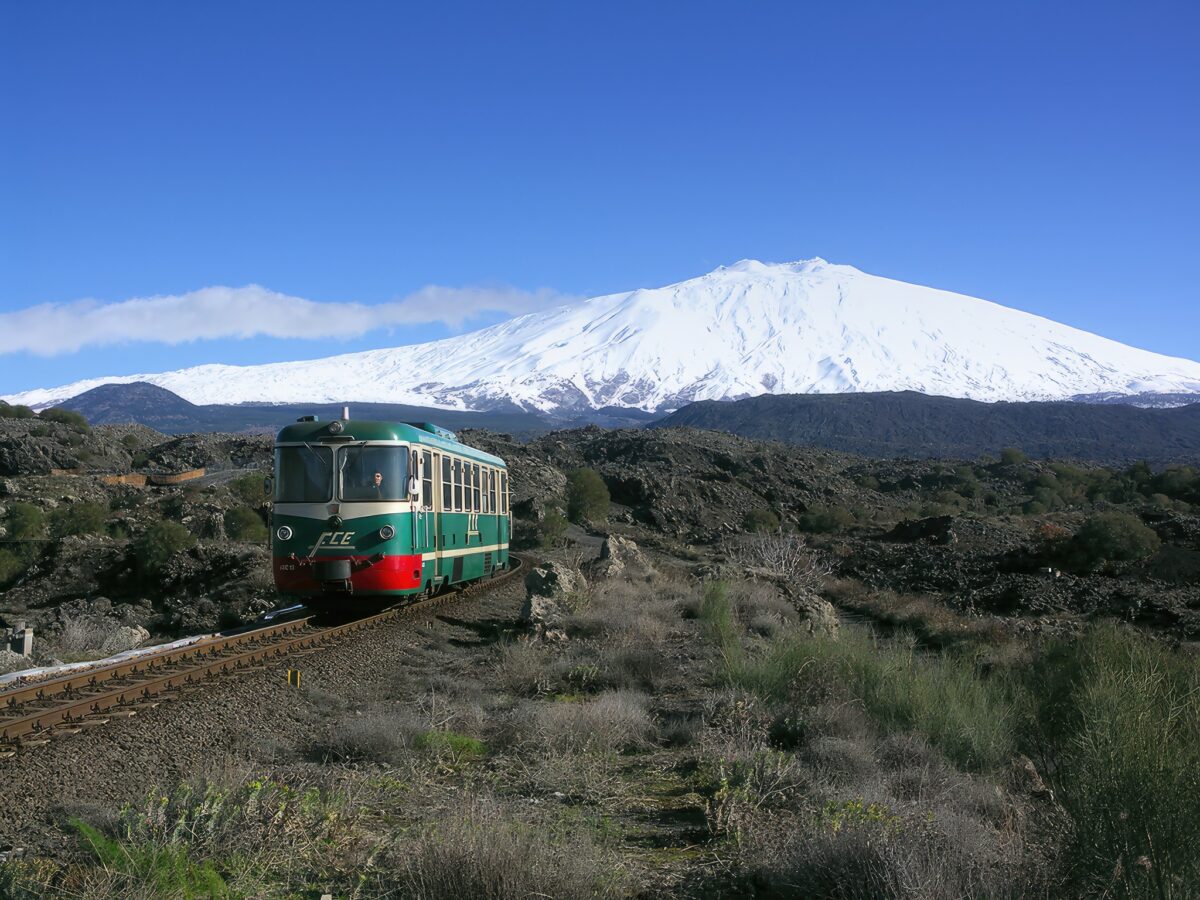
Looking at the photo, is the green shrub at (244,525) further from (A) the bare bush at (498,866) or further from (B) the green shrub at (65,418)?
(B) the green shrub at (65,418)

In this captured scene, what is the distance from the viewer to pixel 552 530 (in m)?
35.5

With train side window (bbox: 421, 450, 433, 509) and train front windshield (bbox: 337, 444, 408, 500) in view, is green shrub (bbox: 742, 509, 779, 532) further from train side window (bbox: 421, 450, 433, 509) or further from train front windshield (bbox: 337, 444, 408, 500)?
train front windshield (bbox: 337, 444, 408, 500)

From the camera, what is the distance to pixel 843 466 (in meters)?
77.0

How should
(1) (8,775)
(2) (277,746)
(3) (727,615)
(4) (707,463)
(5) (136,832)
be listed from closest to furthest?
(5) (136,832) → (1) (8,775) → (2) (277,746) → (3) (727,615) → (4) (707,463)

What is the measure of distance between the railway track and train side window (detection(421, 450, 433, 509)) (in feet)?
6.12

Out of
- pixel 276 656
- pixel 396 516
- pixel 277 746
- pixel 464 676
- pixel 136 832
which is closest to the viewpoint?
pixel 136 832

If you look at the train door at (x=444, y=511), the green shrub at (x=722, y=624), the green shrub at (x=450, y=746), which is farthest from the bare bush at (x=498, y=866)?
the train door at (x=444, y=511)

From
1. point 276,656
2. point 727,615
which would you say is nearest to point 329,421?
point 276,656

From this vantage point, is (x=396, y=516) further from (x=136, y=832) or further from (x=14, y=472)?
(x=14, y=472)

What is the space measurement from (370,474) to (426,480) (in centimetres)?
121

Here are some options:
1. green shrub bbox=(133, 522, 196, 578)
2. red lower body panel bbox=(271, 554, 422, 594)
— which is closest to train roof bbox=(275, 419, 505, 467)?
red lower body panel bbox=(271, 554, 422, 594)

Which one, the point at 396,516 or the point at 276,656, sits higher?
the point at 396,516

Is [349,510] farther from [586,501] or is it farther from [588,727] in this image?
[586,501]

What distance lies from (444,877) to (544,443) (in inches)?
2649
